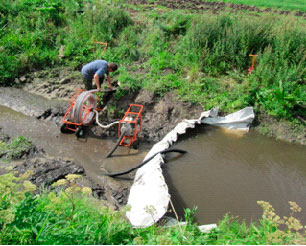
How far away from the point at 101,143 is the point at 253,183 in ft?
14.0

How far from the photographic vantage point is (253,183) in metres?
6.64

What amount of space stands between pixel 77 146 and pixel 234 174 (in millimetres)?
4353

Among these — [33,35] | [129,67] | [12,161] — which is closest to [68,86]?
[129,67]

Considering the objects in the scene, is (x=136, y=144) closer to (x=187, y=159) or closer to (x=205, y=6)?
(x=187, y=159)

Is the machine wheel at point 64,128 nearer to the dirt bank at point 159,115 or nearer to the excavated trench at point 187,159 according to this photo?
the excavated trench at point 187,159

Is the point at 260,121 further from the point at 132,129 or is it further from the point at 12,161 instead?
the point at 12,161

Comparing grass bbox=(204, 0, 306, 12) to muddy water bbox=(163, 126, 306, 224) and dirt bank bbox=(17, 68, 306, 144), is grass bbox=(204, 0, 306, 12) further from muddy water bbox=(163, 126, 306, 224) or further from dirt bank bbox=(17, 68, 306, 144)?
muddy water bbox=(163, 126, 306, 224)

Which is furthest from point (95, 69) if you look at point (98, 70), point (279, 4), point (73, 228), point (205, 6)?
point (279, 4)

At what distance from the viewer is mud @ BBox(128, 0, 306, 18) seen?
14305 mm

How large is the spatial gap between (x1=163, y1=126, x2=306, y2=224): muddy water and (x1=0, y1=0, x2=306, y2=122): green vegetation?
119 centimetres

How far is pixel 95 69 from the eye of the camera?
8617 mm

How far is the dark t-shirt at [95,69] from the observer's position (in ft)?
27.4

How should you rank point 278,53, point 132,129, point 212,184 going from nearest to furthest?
point 212,184, point 132,129, point 278,53

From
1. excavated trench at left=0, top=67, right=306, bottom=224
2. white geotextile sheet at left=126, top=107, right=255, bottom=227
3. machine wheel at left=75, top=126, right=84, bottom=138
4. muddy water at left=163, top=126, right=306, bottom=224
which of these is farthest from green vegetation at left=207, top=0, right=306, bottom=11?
machine wheel at left=75, top=126, right=84, bottom=138
